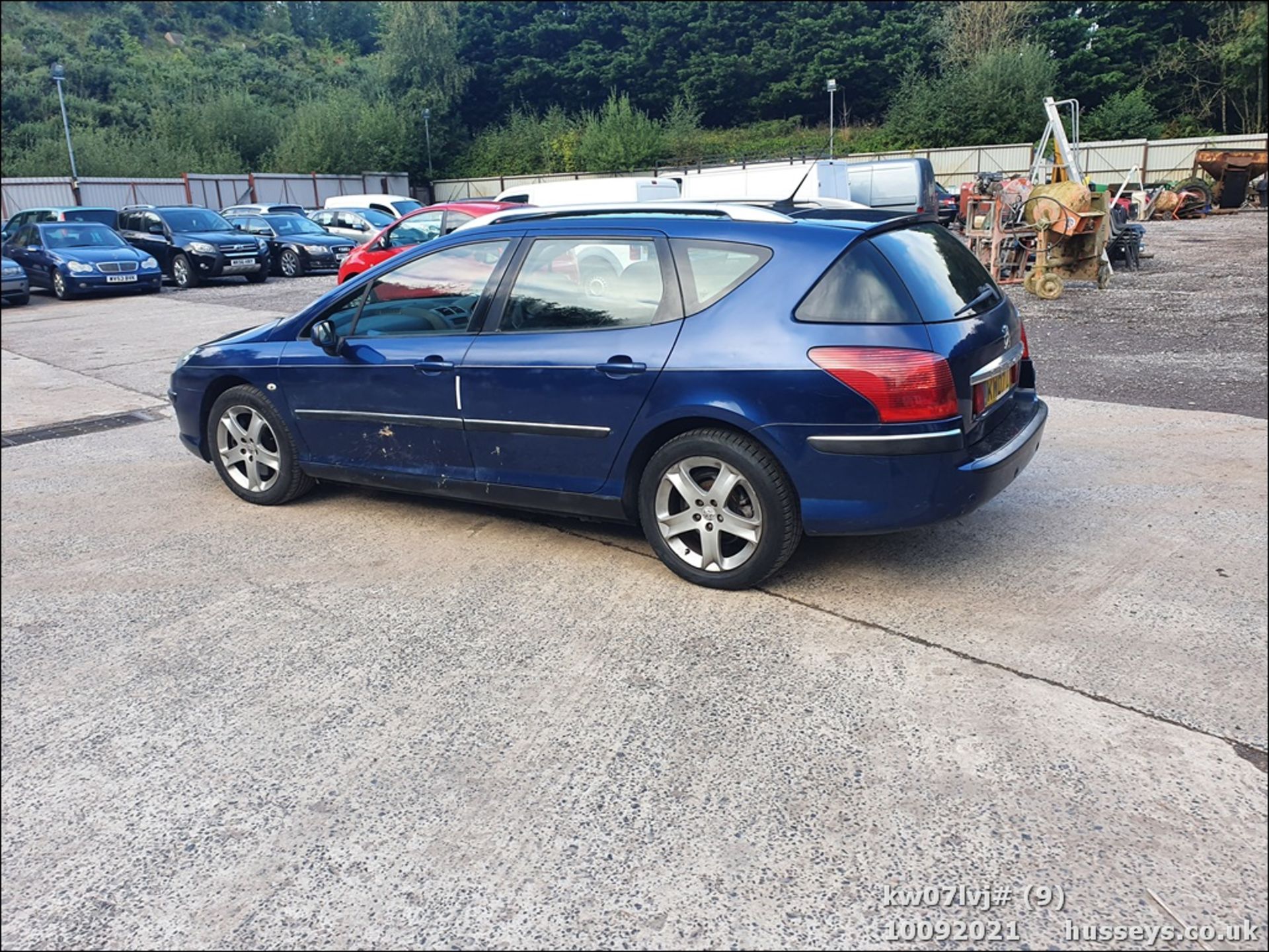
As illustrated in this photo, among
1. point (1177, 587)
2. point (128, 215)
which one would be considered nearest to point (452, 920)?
point (1177, 587)

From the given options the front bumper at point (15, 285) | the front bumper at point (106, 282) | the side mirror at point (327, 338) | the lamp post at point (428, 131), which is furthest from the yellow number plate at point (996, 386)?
the lamp post at point (428, 131)

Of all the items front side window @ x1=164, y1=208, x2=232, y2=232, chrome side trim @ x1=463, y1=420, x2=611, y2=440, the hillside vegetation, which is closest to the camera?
chrome side trim @ x1=463, y1=420, x2=611, y2=440

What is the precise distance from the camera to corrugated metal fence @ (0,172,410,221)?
1288 inches

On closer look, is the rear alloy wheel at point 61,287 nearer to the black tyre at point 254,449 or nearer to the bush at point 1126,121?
the black tyre at point 254,449

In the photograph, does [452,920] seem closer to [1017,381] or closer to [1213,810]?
[1213,810]

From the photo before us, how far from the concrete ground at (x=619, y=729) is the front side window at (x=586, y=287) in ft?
3.69

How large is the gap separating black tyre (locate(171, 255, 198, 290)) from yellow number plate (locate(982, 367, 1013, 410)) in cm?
1903

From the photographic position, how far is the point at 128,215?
2161 centimetres

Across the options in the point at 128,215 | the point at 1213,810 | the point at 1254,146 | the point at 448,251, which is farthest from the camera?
the point at 1254,146

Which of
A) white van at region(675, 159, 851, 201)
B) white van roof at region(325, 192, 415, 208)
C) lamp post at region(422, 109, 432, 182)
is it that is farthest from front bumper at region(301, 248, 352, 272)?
lamp post at region(422, 109, 432, 182)

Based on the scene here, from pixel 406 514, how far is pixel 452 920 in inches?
128

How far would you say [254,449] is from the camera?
555 cm

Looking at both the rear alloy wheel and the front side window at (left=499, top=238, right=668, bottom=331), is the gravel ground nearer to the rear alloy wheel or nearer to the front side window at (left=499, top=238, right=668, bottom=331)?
the front side window at (left=499, top=238, right=668, bottom=331)

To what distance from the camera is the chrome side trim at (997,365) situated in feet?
13.0
